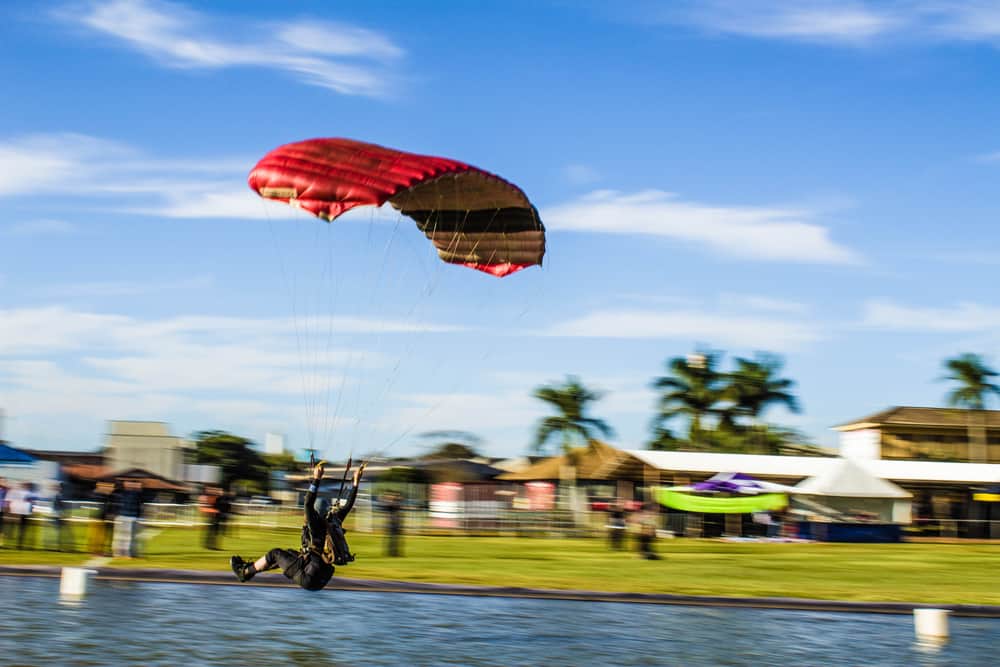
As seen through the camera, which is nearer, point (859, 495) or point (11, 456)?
point (11, 456)

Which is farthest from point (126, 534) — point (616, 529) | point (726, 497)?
point (726, 497)

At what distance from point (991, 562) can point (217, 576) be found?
2475cm

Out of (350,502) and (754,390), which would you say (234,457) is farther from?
(350,502)

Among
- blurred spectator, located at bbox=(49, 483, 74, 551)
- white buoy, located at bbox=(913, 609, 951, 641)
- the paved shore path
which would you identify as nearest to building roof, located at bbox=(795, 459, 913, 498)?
the paved shore path

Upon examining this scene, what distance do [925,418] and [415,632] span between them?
2931 inches

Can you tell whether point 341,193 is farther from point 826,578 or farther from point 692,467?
point 692,467

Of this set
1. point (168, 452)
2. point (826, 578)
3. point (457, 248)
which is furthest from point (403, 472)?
point (457, 248)

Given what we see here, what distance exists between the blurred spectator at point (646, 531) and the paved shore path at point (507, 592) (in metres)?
10.5

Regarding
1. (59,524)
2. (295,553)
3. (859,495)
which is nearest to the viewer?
(295,553)

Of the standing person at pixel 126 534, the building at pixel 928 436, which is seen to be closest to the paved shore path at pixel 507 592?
the standing person at pixel 126 534

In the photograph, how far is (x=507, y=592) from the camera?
2217cm

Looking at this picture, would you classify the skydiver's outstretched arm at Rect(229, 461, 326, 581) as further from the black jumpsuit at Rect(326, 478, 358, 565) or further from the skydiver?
the black jumpsuit at Rect(326, 478, 358, 565)

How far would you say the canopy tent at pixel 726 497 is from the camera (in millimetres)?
47500

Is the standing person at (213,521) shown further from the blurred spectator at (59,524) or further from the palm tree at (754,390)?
the palm tree at (754,390)
